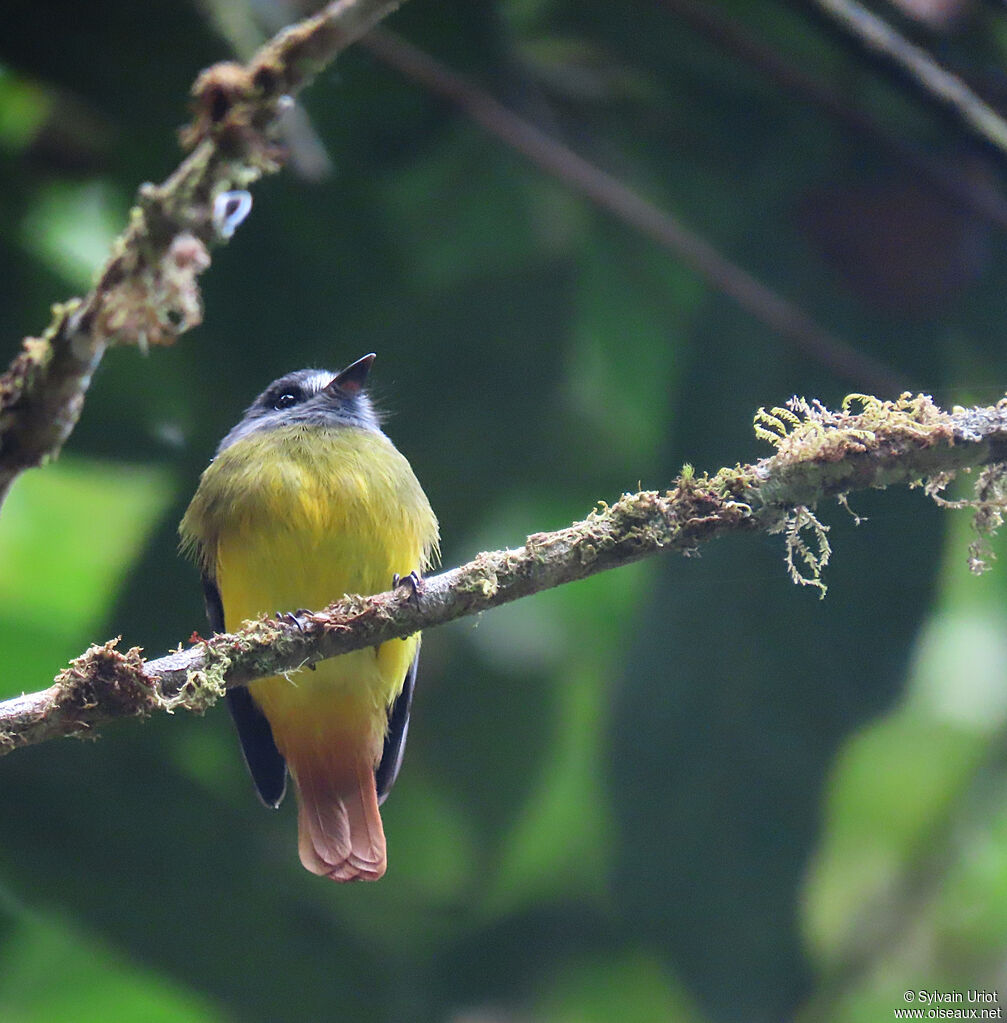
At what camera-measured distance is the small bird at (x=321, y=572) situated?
2812 mm

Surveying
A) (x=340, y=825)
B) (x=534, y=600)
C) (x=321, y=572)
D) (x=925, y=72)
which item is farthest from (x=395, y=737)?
(x=925, y=72)

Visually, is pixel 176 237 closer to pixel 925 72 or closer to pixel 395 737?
pixel 395 737

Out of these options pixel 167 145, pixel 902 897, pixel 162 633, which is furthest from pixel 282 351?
pixel 902 897

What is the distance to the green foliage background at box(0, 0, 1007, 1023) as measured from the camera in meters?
4.28

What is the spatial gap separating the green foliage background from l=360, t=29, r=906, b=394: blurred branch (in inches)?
5.9

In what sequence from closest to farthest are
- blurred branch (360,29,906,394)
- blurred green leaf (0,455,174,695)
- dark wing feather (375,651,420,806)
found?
dark wing feather (375,651,420,806) < blurred branch (360,29,906,394) < blurred green leaf (0,455,174,695)

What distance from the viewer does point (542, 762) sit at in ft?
14.7

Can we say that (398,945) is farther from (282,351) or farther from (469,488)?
(282,351)

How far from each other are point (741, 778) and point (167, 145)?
3300mm

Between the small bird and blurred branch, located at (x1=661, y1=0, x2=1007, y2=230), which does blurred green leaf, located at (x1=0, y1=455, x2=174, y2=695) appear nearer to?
the small bird

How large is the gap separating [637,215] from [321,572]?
175cm

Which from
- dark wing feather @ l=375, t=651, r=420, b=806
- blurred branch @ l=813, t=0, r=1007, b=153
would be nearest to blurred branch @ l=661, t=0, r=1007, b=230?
blurred branch @ l=813, t=0, r=1007, b=153

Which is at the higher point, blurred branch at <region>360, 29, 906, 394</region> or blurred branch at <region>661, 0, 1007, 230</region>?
blurred branch at <region>661, 0, 1007, 230</region>

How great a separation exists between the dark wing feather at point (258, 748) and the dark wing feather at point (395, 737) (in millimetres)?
286
